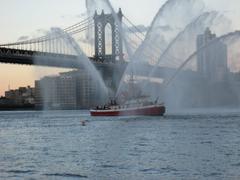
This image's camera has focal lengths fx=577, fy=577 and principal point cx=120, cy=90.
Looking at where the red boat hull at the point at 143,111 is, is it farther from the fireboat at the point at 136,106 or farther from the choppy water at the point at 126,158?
the choppy water at the point at 126,158

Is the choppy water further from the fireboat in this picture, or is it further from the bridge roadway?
the bridge roadway

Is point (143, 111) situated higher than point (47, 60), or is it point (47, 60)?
point (47, 60)

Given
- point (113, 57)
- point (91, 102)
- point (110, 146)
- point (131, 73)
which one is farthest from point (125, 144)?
point (91, 102)

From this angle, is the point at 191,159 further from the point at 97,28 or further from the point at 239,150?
the point at 97,28

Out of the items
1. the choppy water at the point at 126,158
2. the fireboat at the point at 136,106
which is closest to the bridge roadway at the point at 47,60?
the fireboat at the point at 136,106

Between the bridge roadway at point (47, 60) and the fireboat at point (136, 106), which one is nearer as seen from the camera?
the fireboat at point (136, 106)

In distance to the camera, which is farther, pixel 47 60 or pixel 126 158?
pixel 47 60

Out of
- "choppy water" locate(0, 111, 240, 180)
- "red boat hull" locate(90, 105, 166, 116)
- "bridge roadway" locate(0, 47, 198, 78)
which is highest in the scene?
"bridge roadway" locate(0, 47, 198, 78)

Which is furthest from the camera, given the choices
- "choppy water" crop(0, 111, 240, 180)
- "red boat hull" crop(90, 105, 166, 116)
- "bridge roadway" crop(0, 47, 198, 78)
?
"bridge roadway" crop(0, 47, 198, 78)

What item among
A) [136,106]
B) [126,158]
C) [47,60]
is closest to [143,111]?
[136,106]

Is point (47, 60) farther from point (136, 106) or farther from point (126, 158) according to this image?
point (126, 158)

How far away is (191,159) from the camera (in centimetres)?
2773

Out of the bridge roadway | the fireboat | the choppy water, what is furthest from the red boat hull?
the choppy water

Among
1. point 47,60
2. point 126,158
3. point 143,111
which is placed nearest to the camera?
point 126,158
